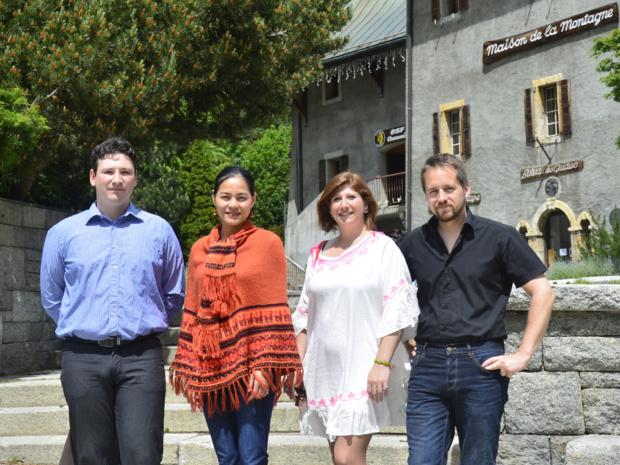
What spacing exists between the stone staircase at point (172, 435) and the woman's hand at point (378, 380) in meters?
1.98

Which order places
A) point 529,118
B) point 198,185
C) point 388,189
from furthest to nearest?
point 198,185 → point 388,189 → point 529,118

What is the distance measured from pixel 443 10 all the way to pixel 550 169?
577cm

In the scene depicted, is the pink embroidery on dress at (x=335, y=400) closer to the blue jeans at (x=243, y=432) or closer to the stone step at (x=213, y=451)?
the blue jeans at (x=243, y=432)

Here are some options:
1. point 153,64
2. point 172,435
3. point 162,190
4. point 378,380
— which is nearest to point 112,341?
point 378,380

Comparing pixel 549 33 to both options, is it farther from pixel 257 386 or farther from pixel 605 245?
pixel 257 386

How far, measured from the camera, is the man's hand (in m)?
3.29

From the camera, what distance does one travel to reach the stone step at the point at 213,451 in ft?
17.9

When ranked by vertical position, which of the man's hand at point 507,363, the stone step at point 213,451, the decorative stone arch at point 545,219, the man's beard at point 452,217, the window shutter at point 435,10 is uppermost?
the window shutter at point 435,10

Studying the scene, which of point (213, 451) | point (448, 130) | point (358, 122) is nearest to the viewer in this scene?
point (213, 451)

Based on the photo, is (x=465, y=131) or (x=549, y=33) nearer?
(x=549, y=33)

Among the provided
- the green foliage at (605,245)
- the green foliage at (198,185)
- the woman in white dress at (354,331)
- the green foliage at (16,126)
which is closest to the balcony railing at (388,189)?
the green foliage at (198,185)

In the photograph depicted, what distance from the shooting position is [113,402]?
11.9ft

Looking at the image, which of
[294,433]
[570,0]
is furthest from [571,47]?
[294,433]

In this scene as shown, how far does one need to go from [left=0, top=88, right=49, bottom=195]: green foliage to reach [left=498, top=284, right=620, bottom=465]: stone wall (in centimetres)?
565
